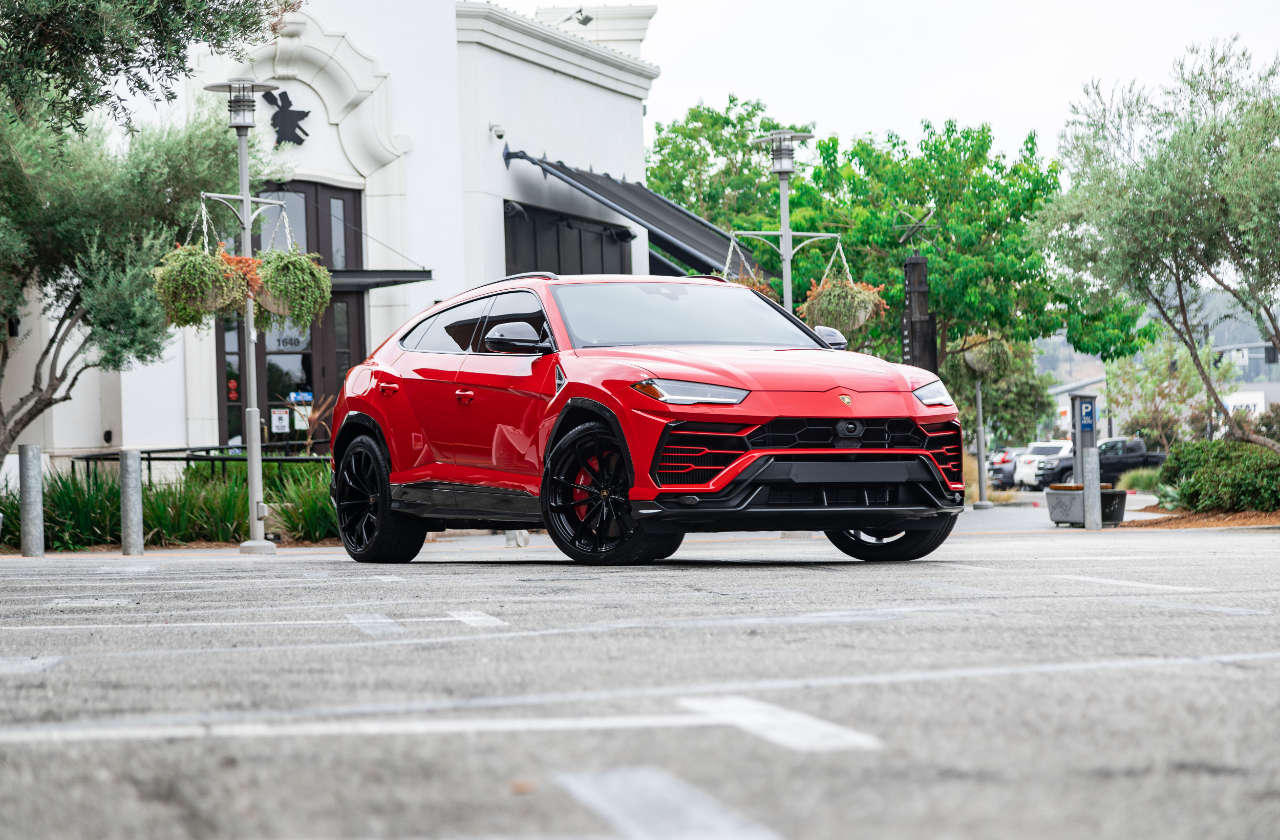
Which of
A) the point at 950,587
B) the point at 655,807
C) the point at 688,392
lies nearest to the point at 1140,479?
the point at 688,392

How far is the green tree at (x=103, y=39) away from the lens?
9211 mm

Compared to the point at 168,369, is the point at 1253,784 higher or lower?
lower

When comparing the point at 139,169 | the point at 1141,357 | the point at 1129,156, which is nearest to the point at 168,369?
the point at 139,169

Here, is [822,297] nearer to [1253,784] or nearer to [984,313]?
[984,313]

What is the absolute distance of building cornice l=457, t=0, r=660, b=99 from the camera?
1127 inches

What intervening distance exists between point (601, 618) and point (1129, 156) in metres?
19.2

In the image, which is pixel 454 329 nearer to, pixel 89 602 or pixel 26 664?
pixel 89 602

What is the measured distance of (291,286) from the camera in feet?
57.4

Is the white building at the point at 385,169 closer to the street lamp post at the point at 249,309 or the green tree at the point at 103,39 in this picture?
the street lamp post at the point at 249,309

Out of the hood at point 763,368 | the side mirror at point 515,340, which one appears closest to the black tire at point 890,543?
the hood at point 763,368

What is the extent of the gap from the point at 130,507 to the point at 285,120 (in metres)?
12.5

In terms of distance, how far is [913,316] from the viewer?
80.0ft

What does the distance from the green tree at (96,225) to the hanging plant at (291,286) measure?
3.27 meters

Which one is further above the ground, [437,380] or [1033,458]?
[437,380]
